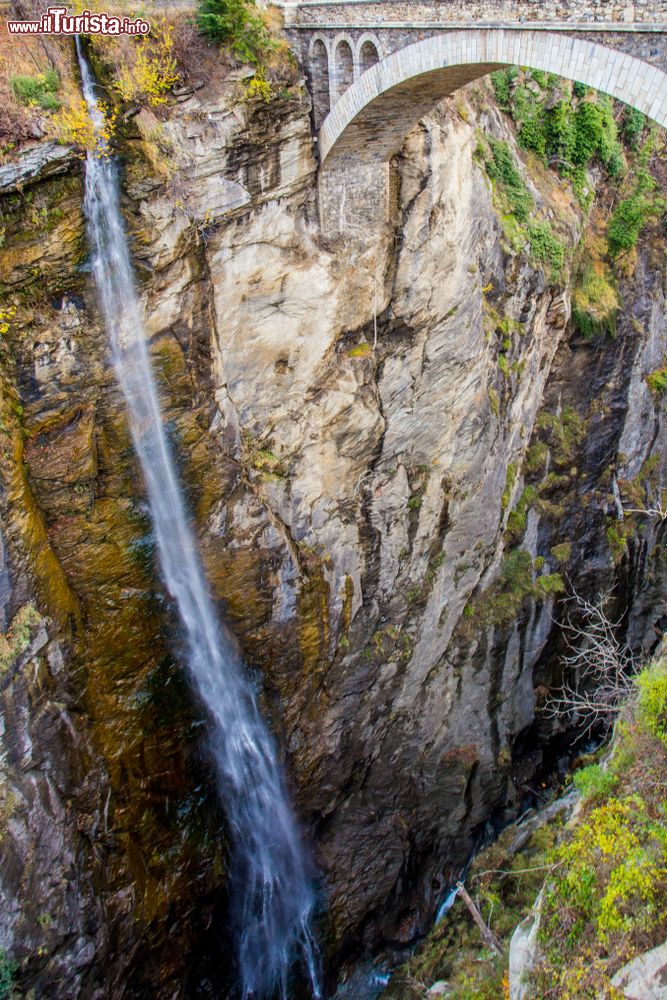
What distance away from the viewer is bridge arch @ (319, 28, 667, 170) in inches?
295

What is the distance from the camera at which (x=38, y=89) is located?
10.1m

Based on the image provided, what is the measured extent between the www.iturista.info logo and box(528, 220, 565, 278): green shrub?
8911mm

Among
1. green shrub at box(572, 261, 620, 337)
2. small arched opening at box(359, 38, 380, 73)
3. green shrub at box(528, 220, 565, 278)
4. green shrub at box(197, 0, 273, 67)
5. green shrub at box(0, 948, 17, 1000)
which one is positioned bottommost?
green shrub at box(0, 948, 17, 1000)

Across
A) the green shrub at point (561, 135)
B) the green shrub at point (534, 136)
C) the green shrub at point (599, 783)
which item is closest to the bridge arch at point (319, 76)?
the green shrub at point (534, 136)

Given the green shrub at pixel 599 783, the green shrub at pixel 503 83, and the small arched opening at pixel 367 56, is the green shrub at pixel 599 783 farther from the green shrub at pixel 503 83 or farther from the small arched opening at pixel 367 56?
the green shrub at pixel 503 83

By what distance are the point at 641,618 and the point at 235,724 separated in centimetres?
1230

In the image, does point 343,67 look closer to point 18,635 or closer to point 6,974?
point 18,635

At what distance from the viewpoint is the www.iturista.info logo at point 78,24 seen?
1032cm

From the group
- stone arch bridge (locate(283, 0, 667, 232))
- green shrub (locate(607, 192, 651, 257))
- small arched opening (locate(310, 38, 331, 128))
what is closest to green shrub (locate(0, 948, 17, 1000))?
stone arch bridge (locate(283, 0, 667, 232))

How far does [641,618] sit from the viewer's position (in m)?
20.1

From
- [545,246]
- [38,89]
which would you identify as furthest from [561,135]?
[38,89]

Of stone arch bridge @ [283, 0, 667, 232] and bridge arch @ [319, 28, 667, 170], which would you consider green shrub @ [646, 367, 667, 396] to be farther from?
bridge arch @ [319, 28, 667, 170]

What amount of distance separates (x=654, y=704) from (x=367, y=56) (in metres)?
10.3

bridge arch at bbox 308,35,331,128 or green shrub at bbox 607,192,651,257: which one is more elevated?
bridge arch at bbox 308,35,331,128
